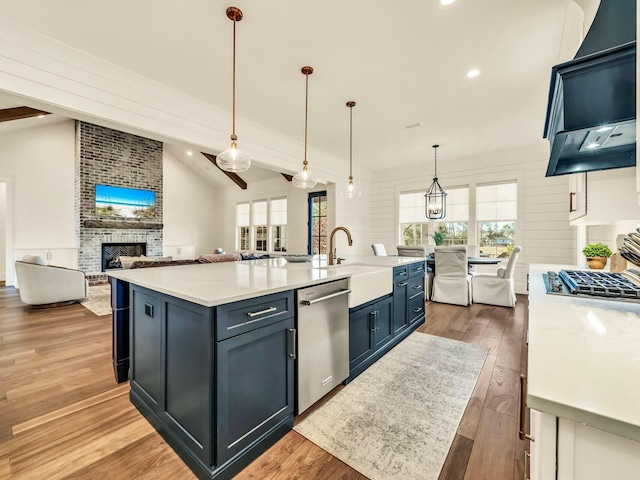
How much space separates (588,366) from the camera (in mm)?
667

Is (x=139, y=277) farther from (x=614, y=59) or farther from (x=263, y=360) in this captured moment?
(x=614, y=59)

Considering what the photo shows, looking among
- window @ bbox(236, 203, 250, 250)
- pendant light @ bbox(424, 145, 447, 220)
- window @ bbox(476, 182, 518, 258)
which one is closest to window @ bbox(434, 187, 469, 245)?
pendant light @ bbox(424, 145, 447, 220)

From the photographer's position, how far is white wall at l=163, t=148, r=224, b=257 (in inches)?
368

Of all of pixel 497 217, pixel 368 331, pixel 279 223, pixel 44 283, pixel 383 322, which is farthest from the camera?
pixel 279 223

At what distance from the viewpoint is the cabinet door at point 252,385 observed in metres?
1.38

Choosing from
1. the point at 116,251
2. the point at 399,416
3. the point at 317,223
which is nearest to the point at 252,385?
the point at 399,416

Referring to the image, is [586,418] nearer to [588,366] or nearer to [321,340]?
[588,366]

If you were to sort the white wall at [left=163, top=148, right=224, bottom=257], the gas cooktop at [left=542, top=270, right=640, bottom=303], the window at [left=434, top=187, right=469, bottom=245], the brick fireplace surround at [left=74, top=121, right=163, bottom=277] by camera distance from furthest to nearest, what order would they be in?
the white wall at [left=163, top=148, right=224, bottom=257] → the brick fireplace surround at [left=74, top=121, right=163, bottom=277] → the window at [left=434, top=187, right=469, bottom=245] → the gas cooktop at [left=542, top=270, right=640, bottom=303]

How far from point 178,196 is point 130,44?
7513 millimetres

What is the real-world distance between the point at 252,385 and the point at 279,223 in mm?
7644

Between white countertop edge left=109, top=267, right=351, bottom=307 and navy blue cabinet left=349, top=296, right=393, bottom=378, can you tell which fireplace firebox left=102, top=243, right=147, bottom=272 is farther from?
navy blue cabinet left=349, top=296, right=393, bottom=378

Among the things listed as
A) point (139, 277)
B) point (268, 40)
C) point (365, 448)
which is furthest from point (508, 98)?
point (139, 277)

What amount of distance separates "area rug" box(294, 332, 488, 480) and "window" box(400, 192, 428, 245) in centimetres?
451

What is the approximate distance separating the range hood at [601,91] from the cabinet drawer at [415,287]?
6.95 feet
